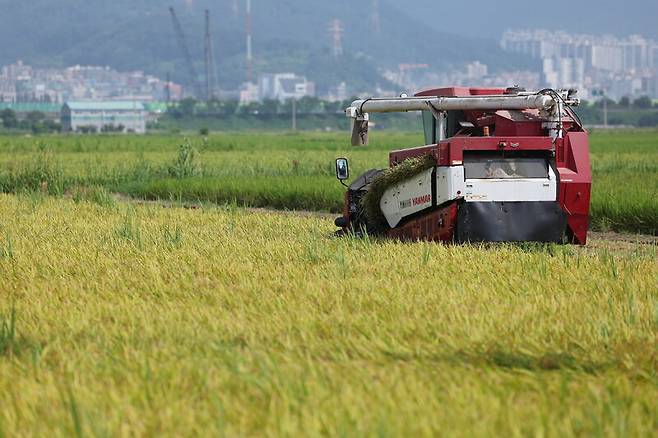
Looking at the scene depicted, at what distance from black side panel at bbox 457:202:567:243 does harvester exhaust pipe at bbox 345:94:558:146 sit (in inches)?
35.1

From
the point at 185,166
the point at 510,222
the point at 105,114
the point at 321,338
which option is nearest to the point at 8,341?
the point at 321,338

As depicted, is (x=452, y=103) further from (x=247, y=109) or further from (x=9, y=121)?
(x=247, y=109)

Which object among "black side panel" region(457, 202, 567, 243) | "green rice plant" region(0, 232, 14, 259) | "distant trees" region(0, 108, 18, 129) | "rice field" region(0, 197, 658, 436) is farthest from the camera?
"distant trees" region(0, 108, 18, 129)

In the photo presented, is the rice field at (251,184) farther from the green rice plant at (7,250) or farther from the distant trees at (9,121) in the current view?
the distant trees at (9,121)

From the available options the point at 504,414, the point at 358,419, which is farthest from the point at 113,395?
the point at 504,414

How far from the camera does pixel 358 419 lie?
4680 mm

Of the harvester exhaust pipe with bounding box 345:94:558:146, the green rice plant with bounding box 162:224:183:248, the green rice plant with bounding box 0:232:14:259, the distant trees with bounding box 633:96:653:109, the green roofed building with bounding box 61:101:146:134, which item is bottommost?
the green roofed building with bounding box 61:101:146:134

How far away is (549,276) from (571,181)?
245cm

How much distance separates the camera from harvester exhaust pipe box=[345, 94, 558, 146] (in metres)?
11.2

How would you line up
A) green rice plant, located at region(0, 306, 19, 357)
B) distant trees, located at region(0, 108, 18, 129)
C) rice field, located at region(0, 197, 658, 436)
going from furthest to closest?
distant trees, located at region(0, 108, 18, 129), green rice plant, located at region(0, 306, 19, 357), rice field, located at region(0, 197, 658, 436)

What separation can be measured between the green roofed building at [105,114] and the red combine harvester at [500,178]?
493ft

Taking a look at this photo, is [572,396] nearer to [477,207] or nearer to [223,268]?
[223,268]

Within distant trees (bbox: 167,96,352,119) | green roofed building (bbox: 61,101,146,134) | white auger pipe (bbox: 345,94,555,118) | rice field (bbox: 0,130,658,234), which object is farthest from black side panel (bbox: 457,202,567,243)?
distant trees (bbox: 167,96,352,119)

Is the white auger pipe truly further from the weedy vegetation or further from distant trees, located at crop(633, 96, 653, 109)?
distant trees, located at crop(633, 96, 653, 109)
